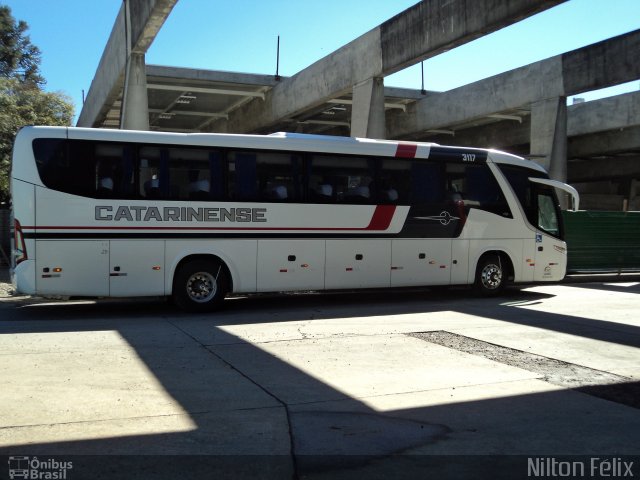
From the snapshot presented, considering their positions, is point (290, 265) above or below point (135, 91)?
below

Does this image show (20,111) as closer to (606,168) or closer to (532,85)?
(532,85)

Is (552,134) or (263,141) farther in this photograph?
(552,134)

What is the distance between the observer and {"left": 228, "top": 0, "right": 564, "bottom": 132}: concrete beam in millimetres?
14102

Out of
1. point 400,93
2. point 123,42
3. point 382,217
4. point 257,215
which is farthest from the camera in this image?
point 400,93

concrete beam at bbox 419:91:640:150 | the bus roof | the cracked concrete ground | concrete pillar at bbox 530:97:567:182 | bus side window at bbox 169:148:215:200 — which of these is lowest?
the cracked concrete ground

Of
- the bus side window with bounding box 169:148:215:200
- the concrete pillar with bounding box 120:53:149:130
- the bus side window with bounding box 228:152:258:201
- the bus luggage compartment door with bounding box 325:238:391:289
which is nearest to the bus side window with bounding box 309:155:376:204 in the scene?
the bus luggage compartment door with bounding box 325:238:391:289

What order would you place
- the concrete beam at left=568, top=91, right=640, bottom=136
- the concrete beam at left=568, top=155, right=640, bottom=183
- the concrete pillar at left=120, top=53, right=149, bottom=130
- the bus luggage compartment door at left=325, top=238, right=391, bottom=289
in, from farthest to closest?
the concrete beam at left=568, top=155, right=640, bottom=183
the concrete beam at left=568, top=91, right=640, bottom=136
the concrete pillar at left=120, top=53, right=149, bottom=130
the bus luggage compartment door at left=325, top=238, right=391, bottom=289

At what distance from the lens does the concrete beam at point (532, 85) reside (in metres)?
18.6

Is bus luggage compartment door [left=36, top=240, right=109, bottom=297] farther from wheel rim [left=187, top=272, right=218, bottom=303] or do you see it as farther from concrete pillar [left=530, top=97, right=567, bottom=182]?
concrete pillar [left=530, top=97, right=567, bottom=182]

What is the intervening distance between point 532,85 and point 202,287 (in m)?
17.2

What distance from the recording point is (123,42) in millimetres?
19453

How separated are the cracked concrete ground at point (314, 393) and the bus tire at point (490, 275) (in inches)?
115

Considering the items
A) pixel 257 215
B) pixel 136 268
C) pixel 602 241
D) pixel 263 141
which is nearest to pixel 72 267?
pixel 136 268

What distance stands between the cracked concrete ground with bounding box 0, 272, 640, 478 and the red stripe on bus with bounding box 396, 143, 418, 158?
3.67 metres
